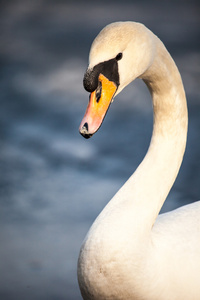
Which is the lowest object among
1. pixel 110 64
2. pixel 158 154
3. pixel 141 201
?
pixel 141 201

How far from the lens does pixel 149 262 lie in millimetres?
2072

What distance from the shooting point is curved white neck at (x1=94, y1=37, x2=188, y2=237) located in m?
2.14

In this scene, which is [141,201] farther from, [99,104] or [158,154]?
[99,104]

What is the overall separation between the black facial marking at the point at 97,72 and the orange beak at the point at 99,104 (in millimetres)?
19

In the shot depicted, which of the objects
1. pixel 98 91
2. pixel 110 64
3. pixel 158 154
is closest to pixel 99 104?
pixel 98 91

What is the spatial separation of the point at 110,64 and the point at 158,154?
0.53m

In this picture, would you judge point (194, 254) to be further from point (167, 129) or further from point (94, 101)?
point (94, 101)

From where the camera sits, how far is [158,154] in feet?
7.39

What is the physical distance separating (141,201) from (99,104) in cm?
51

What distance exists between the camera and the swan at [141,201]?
75.7 inches

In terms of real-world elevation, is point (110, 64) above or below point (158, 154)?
above

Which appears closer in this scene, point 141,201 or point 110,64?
point 110,64

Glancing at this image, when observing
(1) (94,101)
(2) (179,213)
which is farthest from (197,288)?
(1) (94,101)

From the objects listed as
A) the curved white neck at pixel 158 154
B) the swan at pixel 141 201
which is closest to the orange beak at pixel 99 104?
the swan at pixel 141 201
